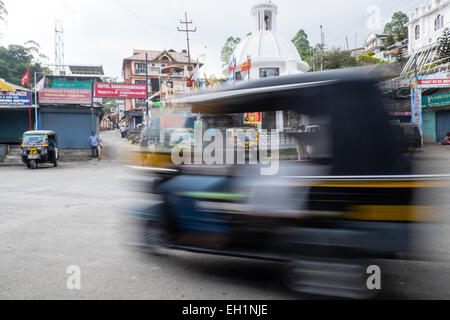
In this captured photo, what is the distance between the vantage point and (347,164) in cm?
300

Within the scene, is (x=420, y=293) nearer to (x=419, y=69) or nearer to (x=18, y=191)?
(x=18, y=191)

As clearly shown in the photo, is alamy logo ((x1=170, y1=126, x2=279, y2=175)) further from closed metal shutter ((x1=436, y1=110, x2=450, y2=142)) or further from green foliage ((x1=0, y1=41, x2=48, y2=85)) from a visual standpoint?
green foliage ((x1=0, y1=41, x2=48, y2=85))

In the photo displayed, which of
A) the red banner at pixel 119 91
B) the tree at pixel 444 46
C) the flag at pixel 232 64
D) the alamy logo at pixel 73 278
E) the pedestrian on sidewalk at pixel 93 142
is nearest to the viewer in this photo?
the alamy logo at pixel 73 278

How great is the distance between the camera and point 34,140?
1880 cm

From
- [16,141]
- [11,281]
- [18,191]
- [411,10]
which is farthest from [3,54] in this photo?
[11,281]

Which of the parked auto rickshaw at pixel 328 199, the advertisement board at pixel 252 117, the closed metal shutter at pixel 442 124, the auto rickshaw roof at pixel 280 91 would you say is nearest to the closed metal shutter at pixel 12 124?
the advertisement board at pixel 252 117

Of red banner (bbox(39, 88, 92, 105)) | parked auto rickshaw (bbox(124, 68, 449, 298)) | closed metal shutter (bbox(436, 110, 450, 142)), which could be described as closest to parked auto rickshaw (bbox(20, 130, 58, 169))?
red banner (bbox(39, 88, 92, 105))

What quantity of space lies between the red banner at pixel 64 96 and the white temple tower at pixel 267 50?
34.4 feet

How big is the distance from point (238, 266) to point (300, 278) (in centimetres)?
106

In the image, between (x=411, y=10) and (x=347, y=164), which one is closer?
(x=347, y=164)

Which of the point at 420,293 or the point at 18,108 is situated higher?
the point at 18,108

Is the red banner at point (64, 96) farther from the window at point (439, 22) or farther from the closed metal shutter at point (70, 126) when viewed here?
the window at point (439, 22)

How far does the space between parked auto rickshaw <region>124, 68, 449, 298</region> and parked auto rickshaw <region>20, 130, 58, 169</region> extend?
17518 millimetres

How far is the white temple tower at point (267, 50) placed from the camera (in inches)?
1082
